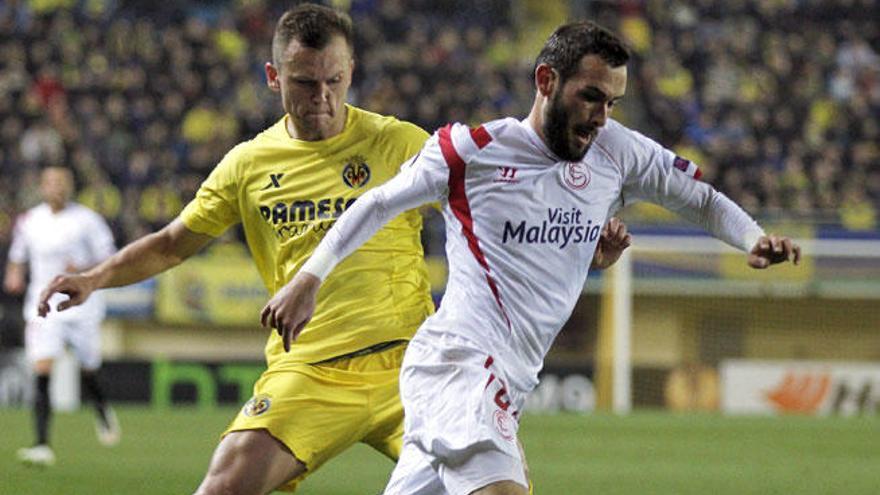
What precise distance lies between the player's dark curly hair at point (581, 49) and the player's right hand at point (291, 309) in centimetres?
92

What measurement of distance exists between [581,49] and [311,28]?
3.73 ft

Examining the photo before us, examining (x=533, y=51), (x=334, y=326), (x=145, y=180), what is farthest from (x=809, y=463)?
(x=533, y=51)

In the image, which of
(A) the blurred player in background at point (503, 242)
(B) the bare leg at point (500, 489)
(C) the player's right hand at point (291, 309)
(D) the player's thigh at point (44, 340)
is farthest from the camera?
(D) the player's thigh at point (44, 340)

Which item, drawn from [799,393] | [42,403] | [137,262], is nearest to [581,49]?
[137,262]

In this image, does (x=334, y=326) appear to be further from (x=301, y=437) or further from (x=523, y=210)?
(x=523, y=210)

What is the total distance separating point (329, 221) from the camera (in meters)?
5.42

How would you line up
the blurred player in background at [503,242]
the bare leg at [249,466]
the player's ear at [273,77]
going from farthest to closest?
the player's ear at [273,77], the bare leg at [249,466], the blurred player in background at [503,242]

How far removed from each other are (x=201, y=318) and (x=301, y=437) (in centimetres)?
1499

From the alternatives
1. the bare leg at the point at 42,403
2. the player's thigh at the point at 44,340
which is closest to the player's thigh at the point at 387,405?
the bare leg at the point at 42,403

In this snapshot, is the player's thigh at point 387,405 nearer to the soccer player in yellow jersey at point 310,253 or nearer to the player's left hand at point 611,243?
the soccer player in yellow jersey at point 310,253

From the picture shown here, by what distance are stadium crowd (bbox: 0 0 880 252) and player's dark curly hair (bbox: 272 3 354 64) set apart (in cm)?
1413

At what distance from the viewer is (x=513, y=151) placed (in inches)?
182

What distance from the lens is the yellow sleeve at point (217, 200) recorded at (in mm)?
5531

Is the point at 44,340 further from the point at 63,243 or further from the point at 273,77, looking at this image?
the point at 273,77
